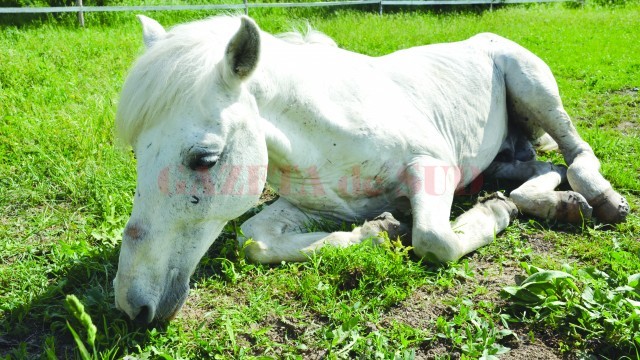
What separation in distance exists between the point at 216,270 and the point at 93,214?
126 centimetres

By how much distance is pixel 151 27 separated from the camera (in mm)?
3229

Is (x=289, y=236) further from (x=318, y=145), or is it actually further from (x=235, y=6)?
(x=235, y=6)

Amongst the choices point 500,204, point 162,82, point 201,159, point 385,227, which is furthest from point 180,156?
point 500,204

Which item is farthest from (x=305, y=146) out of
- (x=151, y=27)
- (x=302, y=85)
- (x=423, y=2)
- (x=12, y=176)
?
(x=423, y=2)

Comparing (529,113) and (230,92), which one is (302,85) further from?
(529,113)

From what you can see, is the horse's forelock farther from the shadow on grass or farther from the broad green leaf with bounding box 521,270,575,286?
the broad green leaf with bounding box 521,270,575,286

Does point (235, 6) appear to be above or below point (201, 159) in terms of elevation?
below

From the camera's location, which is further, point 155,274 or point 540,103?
point 540,103

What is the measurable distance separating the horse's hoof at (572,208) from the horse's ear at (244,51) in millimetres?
2362

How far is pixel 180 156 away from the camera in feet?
8.30

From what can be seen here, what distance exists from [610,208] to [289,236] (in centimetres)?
219

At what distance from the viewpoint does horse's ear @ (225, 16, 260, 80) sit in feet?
8.52

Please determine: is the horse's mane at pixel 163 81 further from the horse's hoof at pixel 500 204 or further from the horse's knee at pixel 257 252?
the horse's hoof at pixel 500 204

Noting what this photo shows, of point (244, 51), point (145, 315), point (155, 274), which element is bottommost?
point (145, 315)
